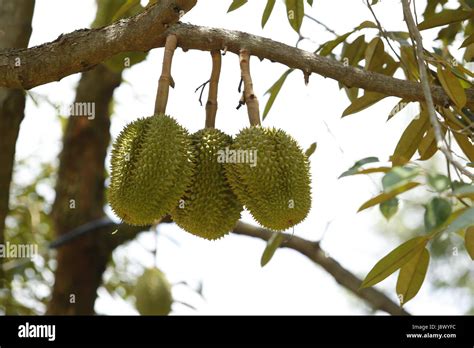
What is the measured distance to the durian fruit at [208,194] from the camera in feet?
5.05

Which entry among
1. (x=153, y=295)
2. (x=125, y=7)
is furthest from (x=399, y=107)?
(x=153, y=295)

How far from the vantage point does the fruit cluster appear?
4.83 ft

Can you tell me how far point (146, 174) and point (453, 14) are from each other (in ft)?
3.44

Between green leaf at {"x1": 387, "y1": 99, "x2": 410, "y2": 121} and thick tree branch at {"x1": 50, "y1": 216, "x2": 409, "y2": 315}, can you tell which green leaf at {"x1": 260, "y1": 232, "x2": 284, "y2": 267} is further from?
A: green leaf at {"x1": 387, "y1": 99, "x2": 410, "y2": 121}

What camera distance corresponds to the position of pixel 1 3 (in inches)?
85.7

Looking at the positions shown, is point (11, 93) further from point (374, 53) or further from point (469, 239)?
point (469, 239)

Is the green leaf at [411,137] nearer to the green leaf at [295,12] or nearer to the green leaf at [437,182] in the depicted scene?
the green leaf at [295,12]

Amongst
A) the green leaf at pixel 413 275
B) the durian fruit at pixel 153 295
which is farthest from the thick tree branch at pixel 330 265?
the green leaf at pixel 413 275

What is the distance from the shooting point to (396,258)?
1500mm

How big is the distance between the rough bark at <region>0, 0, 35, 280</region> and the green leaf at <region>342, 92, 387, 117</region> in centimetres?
105

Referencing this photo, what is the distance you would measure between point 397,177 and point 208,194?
0.64 metres

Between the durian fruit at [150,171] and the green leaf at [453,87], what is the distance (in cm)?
64

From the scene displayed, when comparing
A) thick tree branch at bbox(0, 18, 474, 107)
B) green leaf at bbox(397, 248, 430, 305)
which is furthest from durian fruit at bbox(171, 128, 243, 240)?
green leaf at bbox(397, 248, 430, 305)
